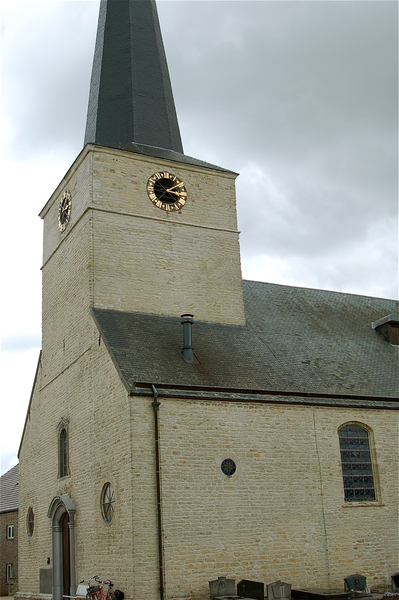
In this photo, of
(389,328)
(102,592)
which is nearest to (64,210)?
(389,328)

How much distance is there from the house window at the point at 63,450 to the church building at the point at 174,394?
66 mm

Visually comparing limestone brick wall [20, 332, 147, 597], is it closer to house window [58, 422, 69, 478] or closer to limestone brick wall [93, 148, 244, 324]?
house window [58, 422, 69, 478]

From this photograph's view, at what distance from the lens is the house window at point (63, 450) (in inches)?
779

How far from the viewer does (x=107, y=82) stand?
23.5 meters

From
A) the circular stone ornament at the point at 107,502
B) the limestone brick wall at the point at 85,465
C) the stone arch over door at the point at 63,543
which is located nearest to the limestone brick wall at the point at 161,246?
the limestone brick wall at the point at 85,465

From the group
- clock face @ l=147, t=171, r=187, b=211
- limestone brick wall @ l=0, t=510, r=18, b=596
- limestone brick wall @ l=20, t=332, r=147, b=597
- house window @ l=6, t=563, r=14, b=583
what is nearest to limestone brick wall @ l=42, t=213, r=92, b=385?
limestone brick wall @ l=20, t=332, r=147, b=597

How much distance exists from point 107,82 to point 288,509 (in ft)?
50.7

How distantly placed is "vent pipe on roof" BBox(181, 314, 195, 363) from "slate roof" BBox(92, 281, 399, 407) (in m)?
0.20

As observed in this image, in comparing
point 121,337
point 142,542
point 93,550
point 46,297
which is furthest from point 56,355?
point 142,542

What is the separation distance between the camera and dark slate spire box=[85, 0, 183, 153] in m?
23.0

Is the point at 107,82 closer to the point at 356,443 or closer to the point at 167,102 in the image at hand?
the point at 167,102


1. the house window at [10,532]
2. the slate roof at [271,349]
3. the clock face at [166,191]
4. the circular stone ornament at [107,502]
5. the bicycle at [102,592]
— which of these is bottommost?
the bicycle at [102,592]

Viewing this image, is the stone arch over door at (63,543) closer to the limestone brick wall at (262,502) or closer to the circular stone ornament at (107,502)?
the circular stone ornament at (107,502)

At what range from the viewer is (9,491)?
31.1 metres
